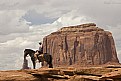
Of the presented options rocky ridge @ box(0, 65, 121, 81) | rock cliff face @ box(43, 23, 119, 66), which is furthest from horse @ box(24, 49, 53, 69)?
rock cliff face @ box(43, 23, 119, 66)

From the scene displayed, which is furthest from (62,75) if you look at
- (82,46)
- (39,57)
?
(82,46)

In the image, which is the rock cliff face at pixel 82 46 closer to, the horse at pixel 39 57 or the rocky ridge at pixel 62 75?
the horse at pixel 39 57

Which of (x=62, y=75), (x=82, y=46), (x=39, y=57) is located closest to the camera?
(x=62, y=75)

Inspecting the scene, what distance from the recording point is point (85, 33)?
16312cm

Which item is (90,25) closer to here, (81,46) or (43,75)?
(81,46)

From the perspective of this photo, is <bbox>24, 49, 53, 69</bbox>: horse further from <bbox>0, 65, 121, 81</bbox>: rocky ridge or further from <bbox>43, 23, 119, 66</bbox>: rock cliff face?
<bbox>43, 23, 119, 66</bbox>: rock cliff face

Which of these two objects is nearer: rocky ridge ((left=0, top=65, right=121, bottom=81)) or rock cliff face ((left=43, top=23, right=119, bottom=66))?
rocky ridge ((left=0, top=65, right=121, bottom=81))

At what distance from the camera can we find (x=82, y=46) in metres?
162

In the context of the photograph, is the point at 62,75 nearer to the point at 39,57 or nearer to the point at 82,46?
the point at 39,57

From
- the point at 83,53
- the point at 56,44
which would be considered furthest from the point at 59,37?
the point at 83,53

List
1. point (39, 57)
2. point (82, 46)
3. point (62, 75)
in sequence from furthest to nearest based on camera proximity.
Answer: point (82, 46) < point (39, 57) < point (62, 75)

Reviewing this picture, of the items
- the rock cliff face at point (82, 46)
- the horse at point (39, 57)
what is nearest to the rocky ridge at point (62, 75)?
the horse at point (39, 57)

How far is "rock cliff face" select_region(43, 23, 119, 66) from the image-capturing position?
158750 mm

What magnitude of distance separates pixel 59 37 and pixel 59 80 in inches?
5528
